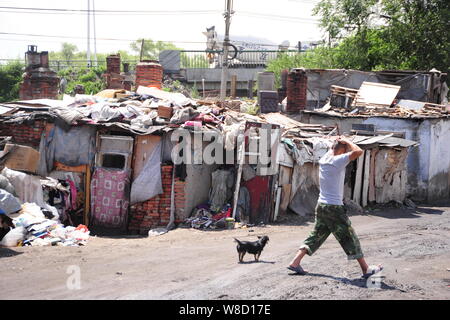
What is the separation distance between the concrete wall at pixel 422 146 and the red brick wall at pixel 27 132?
8584 millimetres

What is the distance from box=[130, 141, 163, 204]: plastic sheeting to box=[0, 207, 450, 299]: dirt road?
1.10 meters

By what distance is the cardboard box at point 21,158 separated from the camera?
12.2m

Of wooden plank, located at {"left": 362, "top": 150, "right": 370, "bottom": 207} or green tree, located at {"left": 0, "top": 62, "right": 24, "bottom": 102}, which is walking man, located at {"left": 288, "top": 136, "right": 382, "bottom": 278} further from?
green tree, located at {"left": 0, "top": 62, "right": 24, "bottom": 102}

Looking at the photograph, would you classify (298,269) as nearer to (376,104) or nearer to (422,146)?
(422,146)

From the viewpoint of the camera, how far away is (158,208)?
12891 mm

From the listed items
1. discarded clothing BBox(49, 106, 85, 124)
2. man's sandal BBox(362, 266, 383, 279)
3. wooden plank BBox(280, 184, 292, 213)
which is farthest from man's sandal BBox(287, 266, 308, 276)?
discarded clothing BBox(49, 106, 85, 124)

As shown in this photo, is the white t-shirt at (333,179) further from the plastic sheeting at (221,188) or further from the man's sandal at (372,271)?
the plastic sheeting at (221,188)

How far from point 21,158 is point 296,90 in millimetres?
9362

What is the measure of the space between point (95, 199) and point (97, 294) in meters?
6.68

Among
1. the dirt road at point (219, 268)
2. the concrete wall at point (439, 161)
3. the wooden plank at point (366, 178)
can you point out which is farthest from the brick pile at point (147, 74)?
the concrete wall at point (439, 161)

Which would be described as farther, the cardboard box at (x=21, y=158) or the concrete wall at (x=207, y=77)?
the concrete wall at (x=207, y=77)

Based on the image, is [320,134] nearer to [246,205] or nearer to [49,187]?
[246,205]

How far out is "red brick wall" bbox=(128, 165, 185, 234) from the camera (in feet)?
41.8

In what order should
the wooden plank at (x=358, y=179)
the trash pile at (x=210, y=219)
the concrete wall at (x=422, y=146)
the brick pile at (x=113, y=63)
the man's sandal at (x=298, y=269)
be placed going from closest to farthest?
the man's sandal at (x=298, y=269)
the trash pile at (x=210, y=219)
the wooden plank at (x=358, y=179)
the concrete wall at (x=422, y=146)
the brick pile at (x=113, y=63)
